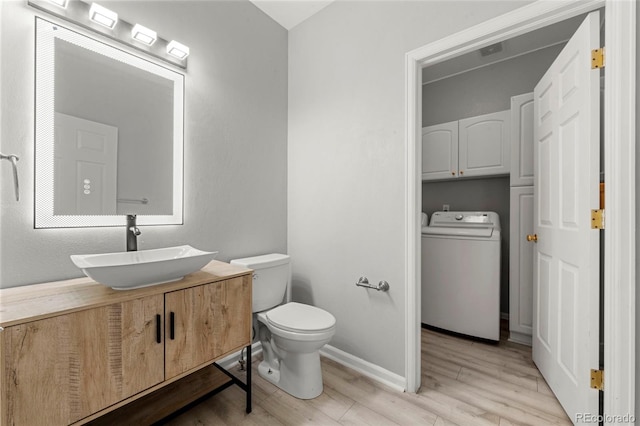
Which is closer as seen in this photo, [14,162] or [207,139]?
[14,162]

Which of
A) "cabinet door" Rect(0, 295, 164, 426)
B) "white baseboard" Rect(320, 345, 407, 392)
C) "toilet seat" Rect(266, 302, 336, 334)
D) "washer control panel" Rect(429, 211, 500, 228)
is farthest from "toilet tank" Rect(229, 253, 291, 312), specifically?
"washer control panel" Rect(429, 211, 500, 228)

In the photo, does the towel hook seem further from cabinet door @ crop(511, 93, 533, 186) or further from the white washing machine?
cabinet door @ crop(511, 93, 533, 186)

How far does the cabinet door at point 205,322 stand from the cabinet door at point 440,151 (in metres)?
2.18

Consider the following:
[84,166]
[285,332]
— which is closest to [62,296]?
[84,166]

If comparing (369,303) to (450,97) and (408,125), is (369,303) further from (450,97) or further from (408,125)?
(450,97)

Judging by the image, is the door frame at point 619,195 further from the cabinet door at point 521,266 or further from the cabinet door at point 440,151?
the cabinet door at point 440,151

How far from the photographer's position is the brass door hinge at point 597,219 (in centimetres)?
121

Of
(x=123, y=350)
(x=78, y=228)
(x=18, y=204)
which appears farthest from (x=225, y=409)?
(x=18, y=204)

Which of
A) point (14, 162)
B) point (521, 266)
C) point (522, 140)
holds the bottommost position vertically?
point (521, 266)

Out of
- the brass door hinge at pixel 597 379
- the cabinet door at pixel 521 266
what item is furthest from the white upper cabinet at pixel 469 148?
the brass door hinge at pixel 597 379

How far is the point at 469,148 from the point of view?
104 inches

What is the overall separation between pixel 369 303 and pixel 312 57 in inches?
75.6

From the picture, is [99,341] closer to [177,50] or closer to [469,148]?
[177,50]

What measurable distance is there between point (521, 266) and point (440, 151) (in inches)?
49.6
